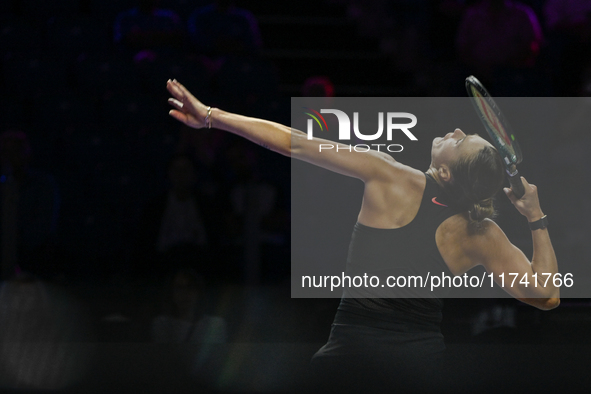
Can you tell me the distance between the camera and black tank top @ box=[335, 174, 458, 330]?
7.37 ft

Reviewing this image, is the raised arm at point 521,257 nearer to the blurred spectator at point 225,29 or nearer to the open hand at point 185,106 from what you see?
the open hand at point 185,106

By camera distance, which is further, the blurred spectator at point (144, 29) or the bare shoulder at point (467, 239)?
the blurred spectator at point (144, 29)

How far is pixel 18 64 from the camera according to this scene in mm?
4523

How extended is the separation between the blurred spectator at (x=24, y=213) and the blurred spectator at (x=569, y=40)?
2.82m

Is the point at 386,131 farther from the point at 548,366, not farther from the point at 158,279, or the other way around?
the point at 158,279

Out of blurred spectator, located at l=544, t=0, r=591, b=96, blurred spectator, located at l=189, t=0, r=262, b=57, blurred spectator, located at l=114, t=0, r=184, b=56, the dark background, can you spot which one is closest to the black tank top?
the dark background

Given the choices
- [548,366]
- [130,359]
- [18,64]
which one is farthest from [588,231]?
[18,64]

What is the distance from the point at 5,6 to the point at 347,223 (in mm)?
3959

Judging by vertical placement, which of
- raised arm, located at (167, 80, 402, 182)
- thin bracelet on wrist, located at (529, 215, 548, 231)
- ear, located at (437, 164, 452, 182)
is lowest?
thin bracelet on wrist, located at (529, 215, 548, 231)

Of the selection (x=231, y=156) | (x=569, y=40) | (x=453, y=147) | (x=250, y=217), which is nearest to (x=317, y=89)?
(x=231, y=156)

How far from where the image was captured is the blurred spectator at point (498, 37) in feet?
15.0

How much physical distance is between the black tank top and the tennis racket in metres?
0.24

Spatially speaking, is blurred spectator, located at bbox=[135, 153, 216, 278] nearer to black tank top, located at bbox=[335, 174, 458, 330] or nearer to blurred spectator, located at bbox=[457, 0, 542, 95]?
black tank top, located at bbox=[335, 174, 458, 330]
